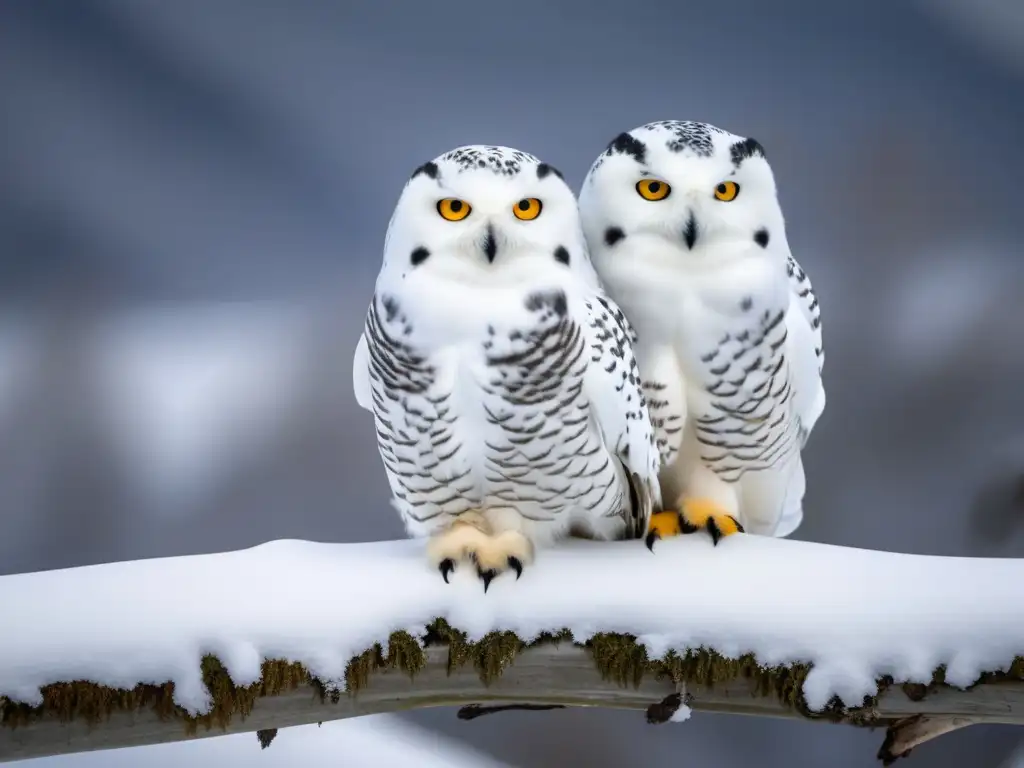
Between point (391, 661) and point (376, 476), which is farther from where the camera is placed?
point (376, 476)

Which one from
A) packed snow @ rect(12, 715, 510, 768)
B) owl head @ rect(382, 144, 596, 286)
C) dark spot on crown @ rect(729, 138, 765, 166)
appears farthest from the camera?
packed snow @ rect(12, 715, 510, 768)

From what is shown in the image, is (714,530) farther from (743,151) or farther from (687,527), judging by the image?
(743,151)

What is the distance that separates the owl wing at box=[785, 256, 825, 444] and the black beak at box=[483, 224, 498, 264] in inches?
16.8

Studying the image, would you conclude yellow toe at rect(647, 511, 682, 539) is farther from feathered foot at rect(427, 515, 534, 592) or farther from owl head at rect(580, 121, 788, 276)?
owl head at rect(580, 121, 788, 276)

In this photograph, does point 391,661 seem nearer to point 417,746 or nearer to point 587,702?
point 587,702

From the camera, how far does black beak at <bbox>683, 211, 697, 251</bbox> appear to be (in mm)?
1144

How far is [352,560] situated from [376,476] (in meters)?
1.37

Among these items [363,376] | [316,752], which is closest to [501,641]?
[363,376]

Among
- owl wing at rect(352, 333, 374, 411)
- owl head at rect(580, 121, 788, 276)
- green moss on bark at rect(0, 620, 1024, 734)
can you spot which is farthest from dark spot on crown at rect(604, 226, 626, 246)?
green moss on bark at rect(0, 620, 1024, 734)

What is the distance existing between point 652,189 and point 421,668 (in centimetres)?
64

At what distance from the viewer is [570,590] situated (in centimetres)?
113

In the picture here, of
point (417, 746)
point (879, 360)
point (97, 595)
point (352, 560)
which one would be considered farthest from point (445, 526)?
point (879, 360)

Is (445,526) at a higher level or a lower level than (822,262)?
lower

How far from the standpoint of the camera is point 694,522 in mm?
1271
